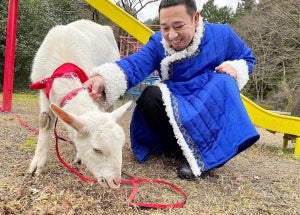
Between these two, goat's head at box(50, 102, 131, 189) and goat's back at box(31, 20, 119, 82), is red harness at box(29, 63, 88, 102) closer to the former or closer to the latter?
goat's back at box(31, 20, 119, 82)

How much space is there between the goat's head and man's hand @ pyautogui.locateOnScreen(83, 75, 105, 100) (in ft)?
1.29

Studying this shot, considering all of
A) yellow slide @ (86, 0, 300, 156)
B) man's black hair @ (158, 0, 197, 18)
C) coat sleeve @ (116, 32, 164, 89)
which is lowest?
yellow slide @ (86, 0, 300, 156)

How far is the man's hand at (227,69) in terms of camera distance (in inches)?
142

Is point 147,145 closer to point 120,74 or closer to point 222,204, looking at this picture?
point 120,74

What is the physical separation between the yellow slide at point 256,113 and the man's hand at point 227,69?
101 inches

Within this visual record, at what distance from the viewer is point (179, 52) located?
12.0 feet

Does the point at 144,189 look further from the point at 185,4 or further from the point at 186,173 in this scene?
the point at 185,4

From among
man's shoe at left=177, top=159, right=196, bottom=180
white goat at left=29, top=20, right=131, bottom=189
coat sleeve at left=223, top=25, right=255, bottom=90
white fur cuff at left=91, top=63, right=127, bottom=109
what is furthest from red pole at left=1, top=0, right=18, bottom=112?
man's shoe at left=177, top=159, right=196, bottom=180

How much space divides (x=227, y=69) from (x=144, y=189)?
1398 mm

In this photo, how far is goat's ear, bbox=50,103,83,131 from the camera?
2.69 metres

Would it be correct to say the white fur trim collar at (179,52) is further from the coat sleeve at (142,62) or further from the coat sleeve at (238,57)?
the coat sleeve at (238,57)

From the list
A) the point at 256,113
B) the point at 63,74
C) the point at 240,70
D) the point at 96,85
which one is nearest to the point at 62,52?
the point at 63,74

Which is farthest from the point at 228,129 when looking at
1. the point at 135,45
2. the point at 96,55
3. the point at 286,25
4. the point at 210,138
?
the point at 286,25

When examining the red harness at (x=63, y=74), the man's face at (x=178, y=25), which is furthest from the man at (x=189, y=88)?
the red harness at (x=63, y=74)
